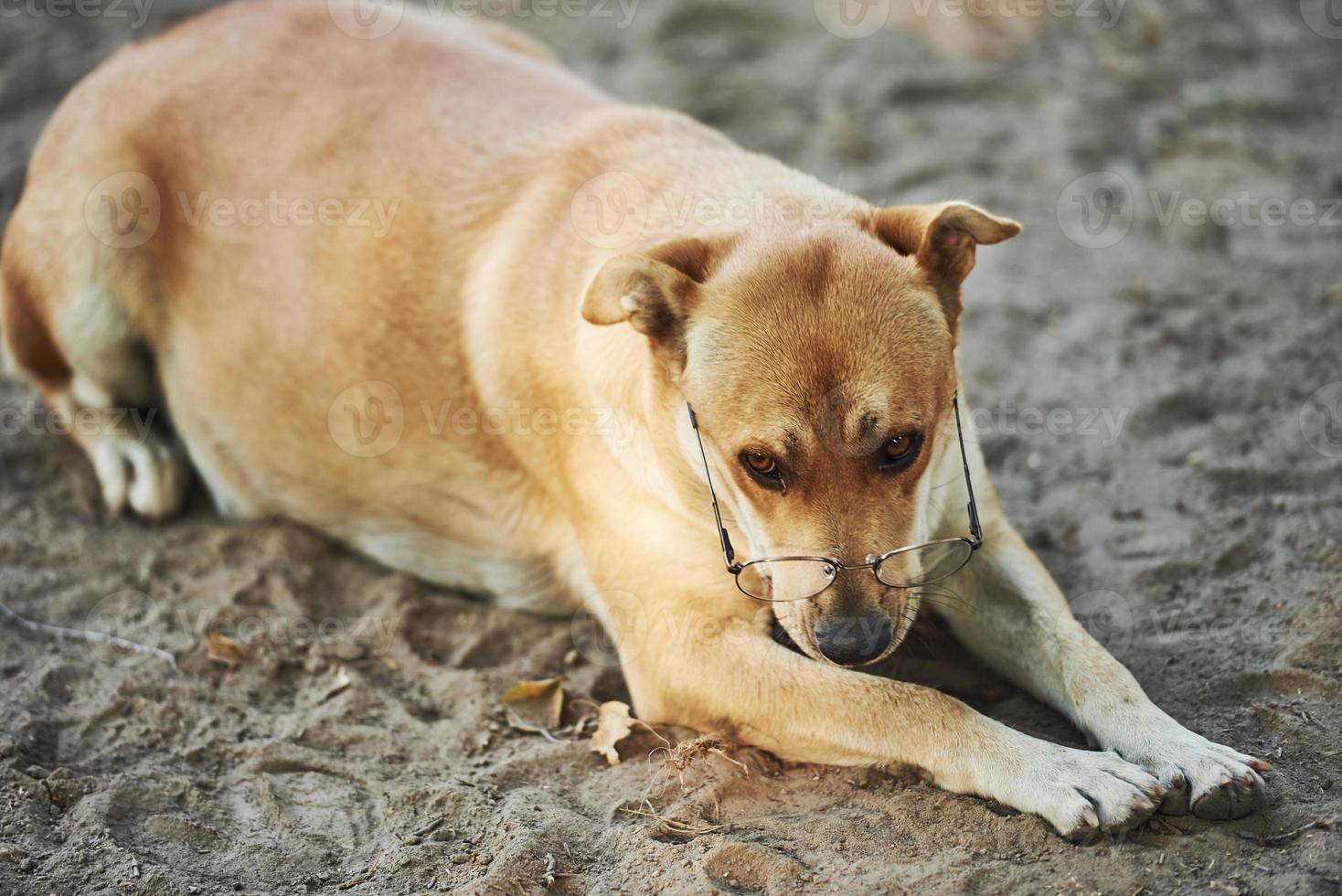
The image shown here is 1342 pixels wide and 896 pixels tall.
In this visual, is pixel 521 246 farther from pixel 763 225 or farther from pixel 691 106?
pixel 691 106

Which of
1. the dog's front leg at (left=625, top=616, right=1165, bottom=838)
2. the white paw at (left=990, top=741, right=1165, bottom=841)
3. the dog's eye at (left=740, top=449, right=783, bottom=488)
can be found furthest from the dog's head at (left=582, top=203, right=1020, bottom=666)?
the white paw at (left=990, top=741, right=1165, bottom=841)

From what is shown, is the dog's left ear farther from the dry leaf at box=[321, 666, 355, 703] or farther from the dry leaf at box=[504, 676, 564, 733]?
the dry leaf at box=[321, 666, 355, 703]

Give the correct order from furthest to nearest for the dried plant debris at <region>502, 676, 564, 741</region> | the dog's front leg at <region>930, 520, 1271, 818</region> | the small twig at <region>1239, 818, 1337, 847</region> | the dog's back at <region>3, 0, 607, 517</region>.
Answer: the dog's back at <region>3, 0, 607, 517</region>
the dried plant debris at <region>502, 676, 564, 741</region>
the dog's front leg at <region>930, 520, 1271, 818</region>
the small twig at <region>1239, 818, 1337, 847</region>

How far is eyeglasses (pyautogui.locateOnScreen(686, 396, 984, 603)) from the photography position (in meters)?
3.03

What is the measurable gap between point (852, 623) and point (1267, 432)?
2.35 meters

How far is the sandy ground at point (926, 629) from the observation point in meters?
3.05

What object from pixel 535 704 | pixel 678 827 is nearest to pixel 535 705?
pixel 535 704

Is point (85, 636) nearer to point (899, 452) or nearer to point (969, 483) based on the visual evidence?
point (899, 452)

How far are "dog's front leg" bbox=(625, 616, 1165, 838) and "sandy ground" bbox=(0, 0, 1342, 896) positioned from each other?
0.22 feet

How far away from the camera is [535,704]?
150 inches

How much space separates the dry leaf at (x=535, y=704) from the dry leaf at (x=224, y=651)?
3.14 feet

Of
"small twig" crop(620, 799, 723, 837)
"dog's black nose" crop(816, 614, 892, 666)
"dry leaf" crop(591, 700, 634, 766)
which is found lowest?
"dry leaf" crop(591, 700, 634, 766)

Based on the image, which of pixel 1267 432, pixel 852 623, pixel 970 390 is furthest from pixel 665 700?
pixel 1267 432

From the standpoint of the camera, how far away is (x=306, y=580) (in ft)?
14.8
